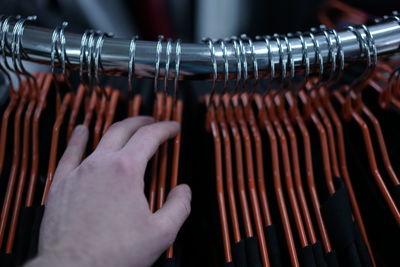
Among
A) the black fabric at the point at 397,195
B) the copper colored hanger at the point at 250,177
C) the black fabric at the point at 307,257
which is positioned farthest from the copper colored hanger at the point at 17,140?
the black fabric at the point at 397,195

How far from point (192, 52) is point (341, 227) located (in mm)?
312

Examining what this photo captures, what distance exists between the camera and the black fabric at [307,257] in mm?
503

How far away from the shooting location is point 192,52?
0.46m

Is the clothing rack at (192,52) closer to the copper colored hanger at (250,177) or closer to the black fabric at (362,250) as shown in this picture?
the copper colored hanger at (250,177)

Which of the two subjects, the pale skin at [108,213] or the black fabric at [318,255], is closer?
the pale skin at [108,213]

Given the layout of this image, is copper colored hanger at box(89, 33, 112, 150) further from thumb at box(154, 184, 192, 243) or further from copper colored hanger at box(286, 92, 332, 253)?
copper colored hanger at box(286, 92, 332, 253)

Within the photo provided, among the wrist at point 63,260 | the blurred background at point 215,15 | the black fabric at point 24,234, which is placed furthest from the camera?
the blurred background at point 215,15

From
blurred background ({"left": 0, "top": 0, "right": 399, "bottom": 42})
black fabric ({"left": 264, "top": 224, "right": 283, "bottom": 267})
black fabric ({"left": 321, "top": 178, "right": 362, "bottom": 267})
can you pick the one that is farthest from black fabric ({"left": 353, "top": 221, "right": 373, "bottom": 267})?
blurred background ({"left": 0, "top": 0, "right": 399, "bottom": 42})

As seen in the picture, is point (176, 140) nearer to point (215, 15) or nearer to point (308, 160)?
point (308, 160)

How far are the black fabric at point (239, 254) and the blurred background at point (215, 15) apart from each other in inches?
27.4

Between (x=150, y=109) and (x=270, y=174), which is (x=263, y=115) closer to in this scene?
(x=270, y=174)

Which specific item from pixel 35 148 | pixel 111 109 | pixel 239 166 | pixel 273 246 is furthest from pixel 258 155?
pixel 35 148

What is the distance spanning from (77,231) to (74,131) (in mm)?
176

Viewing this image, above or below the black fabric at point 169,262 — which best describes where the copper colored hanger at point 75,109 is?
above
